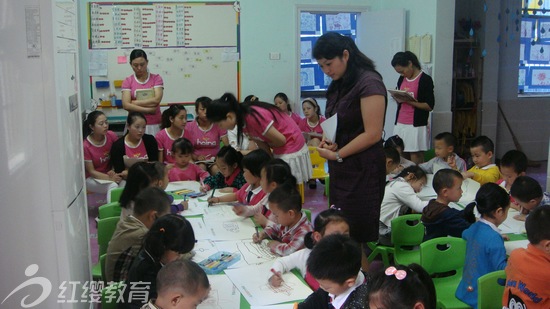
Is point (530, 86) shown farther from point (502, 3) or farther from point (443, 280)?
point (443, 280)

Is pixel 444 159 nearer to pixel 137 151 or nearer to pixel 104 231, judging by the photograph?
pixel 137 151

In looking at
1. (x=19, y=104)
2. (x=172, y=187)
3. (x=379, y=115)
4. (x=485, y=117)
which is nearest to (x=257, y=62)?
(x=485, y=117)

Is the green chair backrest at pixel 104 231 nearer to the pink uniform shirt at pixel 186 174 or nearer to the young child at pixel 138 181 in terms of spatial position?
the young child at pixel 138 181

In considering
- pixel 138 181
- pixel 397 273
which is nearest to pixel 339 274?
pixel 397 273

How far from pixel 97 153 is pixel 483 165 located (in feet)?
11.1

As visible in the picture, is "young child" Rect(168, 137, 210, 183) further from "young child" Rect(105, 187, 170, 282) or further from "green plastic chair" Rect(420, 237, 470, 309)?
"green plastic chair" Rect(420, 237, 470, 309)

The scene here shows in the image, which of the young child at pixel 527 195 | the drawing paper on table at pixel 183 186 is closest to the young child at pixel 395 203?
the young child at pixel 527 195

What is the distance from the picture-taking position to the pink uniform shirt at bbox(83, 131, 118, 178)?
5.14 m

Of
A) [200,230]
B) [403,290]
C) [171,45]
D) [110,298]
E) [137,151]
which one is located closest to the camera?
[403,290]

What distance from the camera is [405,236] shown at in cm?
344

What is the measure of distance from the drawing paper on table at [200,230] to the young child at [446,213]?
4.27 feet

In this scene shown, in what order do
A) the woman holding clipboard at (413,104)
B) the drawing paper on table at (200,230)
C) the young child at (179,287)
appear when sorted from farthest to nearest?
the woman holding clipboard at (413,104), the drawing paper on table at (200,230), the young child at (179,287)

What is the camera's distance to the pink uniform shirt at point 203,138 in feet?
18.0

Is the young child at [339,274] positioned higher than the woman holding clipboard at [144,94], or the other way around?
the woman holding clipboard at [144,94]
